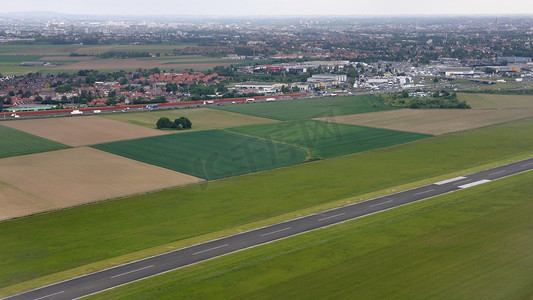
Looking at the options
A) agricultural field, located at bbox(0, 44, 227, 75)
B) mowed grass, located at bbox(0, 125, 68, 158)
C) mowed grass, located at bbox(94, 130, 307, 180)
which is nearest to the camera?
mowed grass, located at bbox(94, 130, 307, 180)

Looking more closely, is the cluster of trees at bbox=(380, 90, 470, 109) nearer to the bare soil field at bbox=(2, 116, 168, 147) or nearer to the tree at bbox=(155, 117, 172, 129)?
the tree at bbox=(155, 117, 172, 129)

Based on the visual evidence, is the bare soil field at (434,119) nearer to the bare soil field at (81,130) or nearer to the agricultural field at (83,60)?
the bare soil field at (81,130)

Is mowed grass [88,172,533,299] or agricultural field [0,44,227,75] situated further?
agricultural field [0,44,227,75]

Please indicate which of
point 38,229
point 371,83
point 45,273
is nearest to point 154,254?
point 45,273

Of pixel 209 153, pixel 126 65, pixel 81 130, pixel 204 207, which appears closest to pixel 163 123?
pixel 81 130

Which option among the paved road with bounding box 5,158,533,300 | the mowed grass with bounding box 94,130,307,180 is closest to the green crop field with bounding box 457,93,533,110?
the mowed grass with bounding box 94,130,307,180

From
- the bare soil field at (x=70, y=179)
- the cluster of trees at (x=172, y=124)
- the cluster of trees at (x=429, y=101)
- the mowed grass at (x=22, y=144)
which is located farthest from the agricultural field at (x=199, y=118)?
the cluster of trees at (x=429, y=101)
